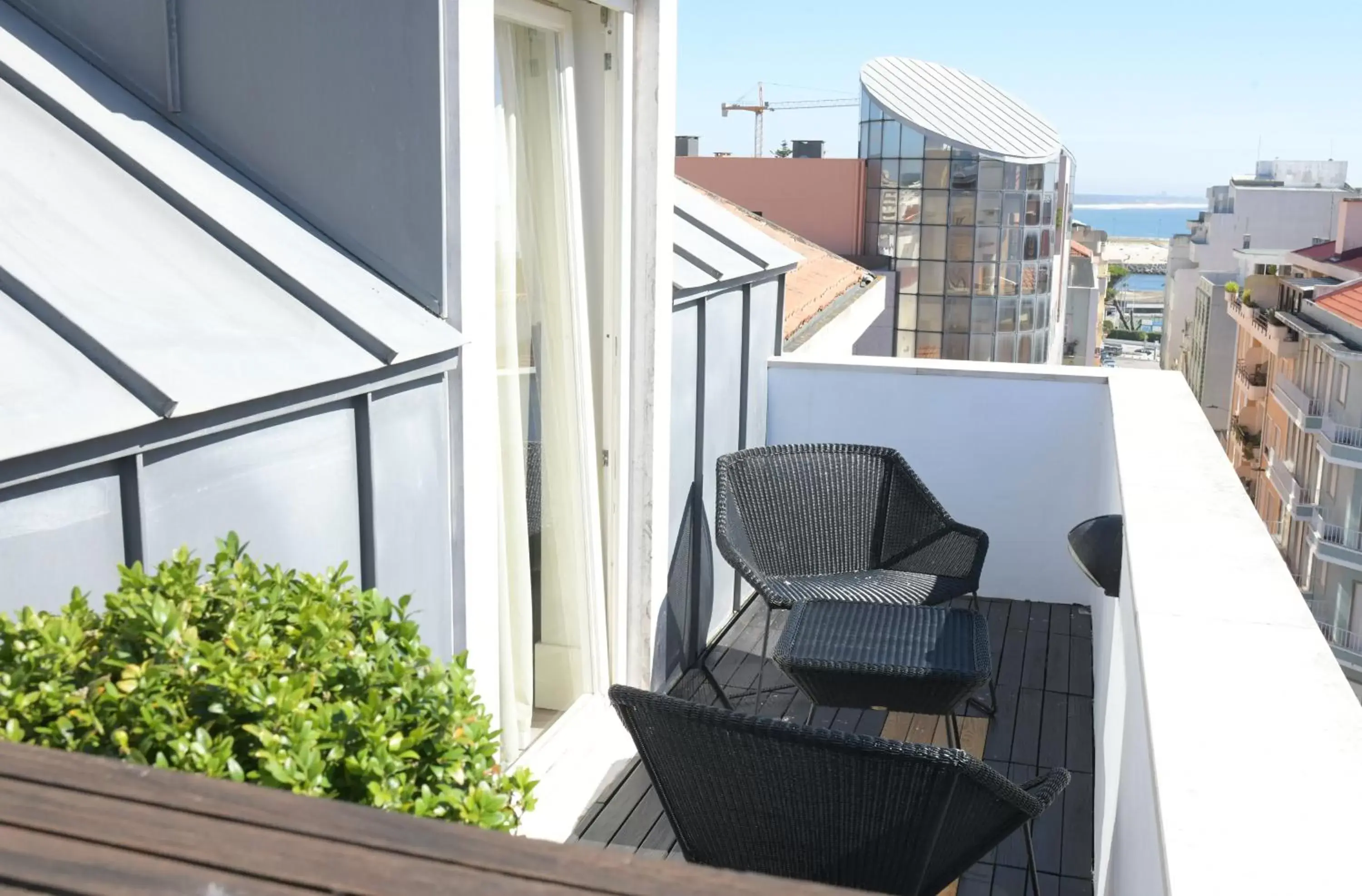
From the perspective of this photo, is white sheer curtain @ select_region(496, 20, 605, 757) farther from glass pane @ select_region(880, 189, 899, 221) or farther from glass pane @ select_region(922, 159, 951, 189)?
glass pane @ select_region(880, 189, 899, 221)

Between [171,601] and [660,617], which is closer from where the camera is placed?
[171,601]

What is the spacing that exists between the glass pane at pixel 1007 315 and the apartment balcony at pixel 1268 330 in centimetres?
881

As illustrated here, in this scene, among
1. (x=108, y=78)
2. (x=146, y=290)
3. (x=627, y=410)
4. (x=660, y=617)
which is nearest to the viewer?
(x=146, y=290)

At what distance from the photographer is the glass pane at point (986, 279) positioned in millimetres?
29516

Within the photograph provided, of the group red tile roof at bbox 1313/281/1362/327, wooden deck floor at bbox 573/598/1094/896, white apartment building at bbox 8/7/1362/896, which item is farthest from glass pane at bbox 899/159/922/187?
white apartment building at bbox 8/7/1362/896

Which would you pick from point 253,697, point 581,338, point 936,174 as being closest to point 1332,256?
point 936,174

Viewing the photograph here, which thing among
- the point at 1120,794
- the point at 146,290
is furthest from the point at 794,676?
the point at 146,290

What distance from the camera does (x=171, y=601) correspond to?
5.56 ft

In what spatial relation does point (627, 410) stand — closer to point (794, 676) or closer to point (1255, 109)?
point (794, 676)

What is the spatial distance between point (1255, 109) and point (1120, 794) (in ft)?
450

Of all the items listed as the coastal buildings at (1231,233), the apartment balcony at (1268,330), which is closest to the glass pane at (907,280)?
the apartment balcony at (1268,330)

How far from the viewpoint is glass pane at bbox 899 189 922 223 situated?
29.9m

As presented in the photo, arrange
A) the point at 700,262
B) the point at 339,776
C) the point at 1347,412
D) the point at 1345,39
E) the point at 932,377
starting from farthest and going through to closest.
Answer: the point at 1345,39 → the point at 1347,412 → the point at 932,377 → the point at 700,262 → the point at 339,776

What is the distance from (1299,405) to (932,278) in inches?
427
